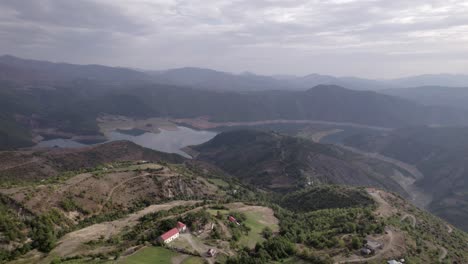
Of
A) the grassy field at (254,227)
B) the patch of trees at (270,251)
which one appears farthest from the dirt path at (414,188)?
the patch of trees at (270,251)

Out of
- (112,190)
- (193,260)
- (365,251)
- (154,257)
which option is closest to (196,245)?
(193,260)

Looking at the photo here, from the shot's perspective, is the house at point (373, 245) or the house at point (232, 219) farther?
the house at point (232, 219)

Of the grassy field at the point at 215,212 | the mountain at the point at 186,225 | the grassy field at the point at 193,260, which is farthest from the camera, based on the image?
the grassy field at the point at 215,212

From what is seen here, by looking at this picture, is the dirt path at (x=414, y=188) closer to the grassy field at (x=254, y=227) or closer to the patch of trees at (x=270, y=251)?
the grassy field at (x=254, y=227)

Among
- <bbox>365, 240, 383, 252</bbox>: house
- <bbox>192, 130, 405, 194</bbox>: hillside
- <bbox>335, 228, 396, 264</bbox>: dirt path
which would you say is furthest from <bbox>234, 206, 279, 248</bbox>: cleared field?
<bbox>192, 130, 405, 194</bbox>: hillside

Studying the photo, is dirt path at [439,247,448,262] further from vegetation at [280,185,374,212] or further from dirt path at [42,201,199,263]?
dirt path at [42,201,199,263]

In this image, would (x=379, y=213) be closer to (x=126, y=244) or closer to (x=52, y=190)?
(x=126, y=244)

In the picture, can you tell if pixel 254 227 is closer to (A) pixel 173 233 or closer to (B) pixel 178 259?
(A) pixel 173 233
